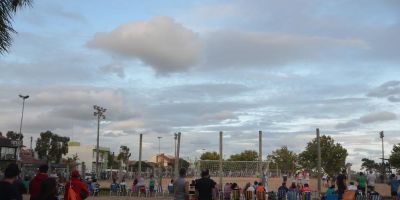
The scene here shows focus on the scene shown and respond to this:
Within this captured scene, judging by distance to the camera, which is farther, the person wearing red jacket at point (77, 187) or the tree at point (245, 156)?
the tree at point (245, 156)

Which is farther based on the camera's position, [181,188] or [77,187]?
[181,188]

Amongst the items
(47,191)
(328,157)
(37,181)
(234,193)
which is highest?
(328,157)

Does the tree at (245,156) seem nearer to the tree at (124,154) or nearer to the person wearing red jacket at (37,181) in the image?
the tree at (124,154)

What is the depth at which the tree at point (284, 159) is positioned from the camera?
72.3m

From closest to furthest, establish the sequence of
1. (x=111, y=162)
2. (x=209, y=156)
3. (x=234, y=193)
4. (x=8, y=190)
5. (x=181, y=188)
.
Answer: (x=8, y=190) < (x=181, y=188) < (x=234, y=193) < (x=209, y=156) < (x=111, y=162)

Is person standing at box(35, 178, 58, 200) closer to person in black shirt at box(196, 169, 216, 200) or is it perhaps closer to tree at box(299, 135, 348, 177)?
person in black shirt at box(196, 169, 216, 200)

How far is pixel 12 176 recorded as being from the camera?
6340 millimetres

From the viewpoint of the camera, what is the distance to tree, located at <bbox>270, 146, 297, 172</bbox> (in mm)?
72312

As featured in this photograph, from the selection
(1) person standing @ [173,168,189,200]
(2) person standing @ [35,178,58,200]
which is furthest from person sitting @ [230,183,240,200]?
(2) person standing @ [35,178,58,200]

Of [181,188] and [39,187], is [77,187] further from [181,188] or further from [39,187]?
[181,188]

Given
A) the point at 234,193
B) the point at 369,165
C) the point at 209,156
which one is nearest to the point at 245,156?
the point at 209,156

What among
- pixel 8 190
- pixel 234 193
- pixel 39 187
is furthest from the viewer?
pixel 234 193

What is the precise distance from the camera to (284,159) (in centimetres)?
7412

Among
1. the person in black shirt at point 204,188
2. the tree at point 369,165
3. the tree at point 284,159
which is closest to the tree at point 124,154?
the tree at point 284,159
